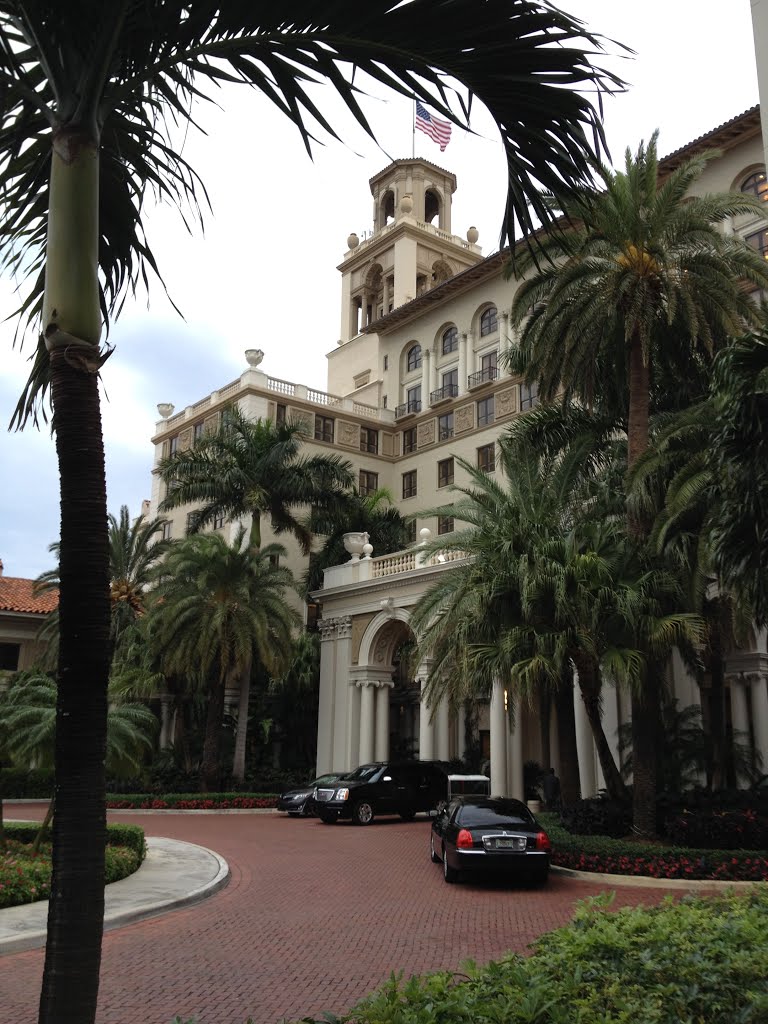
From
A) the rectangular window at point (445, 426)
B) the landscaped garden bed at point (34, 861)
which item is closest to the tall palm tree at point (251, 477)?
the rectangular window at point (445, 426)

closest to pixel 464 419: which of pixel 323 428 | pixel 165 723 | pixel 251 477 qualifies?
pixel 323 428

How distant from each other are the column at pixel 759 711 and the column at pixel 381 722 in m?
13.9

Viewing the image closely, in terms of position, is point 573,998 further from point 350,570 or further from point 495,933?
point 350,570

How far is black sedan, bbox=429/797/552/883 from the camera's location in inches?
569

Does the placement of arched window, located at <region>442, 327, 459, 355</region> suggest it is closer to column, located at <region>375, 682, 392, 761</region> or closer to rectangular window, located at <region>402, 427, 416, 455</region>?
rectangular window, located at <region>402, 427, 416, 455</region>

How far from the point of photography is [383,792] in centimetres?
2673

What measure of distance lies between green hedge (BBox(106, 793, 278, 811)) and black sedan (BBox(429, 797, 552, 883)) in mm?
17995

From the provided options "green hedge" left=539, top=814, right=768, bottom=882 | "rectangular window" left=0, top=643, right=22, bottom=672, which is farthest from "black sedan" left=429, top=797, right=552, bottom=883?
"rectangular window" left=0, top=643, right=22, bottom=672

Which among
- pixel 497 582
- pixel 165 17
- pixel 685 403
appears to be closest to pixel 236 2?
pixel 165 17

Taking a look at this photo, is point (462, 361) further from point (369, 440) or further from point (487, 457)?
point (369, 440)

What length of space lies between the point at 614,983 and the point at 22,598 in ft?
155

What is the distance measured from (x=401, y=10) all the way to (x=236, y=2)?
2.44ft

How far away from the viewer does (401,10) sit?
4258 millimetres

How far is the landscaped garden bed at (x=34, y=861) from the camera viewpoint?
12109mm
